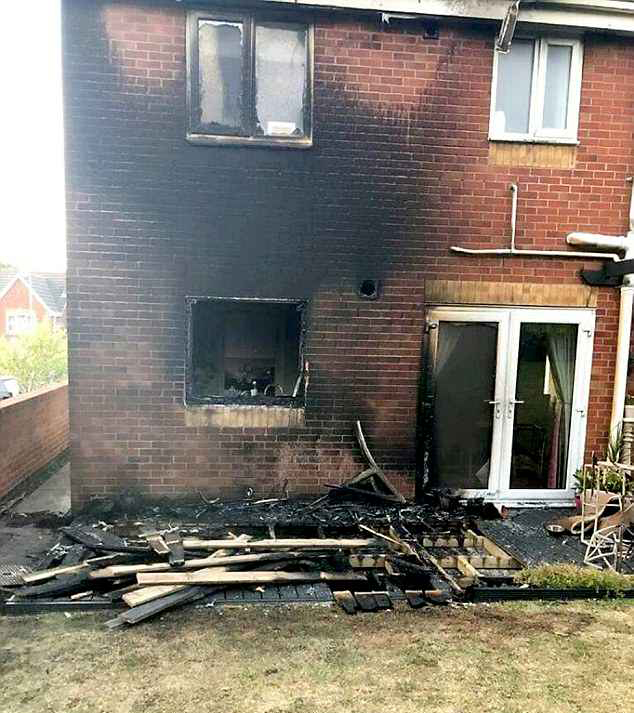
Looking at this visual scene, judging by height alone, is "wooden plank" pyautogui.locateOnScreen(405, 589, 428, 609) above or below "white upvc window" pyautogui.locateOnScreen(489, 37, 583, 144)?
below

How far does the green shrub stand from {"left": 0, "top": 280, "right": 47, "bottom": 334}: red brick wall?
4133cm

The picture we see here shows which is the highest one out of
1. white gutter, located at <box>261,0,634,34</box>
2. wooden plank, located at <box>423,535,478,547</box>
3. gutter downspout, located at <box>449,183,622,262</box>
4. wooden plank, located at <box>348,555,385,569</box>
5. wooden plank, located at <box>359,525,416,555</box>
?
white gutter, located at <box>261,0,634,34</box>

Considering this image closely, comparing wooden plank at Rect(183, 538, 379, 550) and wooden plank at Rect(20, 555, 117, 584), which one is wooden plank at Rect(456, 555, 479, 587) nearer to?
wooden plank at Rect(183, 538, 379, 550)

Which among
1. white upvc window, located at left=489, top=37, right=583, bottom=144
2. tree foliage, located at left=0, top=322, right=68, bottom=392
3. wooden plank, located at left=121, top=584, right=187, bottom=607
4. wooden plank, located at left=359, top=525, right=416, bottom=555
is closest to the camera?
wooden plank, located at left=121, top=584, right=187, bottom=607

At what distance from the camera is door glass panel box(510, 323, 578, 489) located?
22.1 feet

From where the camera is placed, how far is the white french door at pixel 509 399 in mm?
6621

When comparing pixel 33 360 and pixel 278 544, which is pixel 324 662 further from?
pixel 33 360

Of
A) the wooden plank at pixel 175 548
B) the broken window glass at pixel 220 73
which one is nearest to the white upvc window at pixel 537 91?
the broken window glass at pixel 220 73

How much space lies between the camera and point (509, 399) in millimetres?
6707

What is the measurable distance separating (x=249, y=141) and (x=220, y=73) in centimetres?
82

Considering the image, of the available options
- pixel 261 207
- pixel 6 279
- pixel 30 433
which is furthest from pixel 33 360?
pixel 6 279

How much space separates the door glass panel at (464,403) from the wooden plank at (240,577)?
8.35 feet

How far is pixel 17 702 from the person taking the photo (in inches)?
121

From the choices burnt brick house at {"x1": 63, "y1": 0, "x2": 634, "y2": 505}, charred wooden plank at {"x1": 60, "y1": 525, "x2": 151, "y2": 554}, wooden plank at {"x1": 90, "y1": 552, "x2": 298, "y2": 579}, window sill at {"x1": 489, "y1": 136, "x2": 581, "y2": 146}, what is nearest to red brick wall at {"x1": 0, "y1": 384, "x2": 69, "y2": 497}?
burnt brick house at {"x1": 63, "y1": 0, "x2": 634, "y2": 505}
